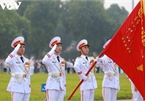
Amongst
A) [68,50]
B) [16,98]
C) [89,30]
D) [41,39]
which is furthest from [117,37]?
[68,50]

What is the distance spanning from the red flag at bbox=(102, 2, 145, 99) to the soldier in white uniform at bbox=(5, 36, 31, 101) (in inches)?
81.3

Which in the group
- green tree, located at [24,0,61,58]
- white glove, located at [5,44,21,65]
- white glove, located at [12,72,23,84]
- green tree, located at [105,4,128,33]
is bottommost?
white glove, located at [12,72,23,84]

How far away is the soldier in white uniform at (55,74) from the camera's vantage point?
40.7 ft

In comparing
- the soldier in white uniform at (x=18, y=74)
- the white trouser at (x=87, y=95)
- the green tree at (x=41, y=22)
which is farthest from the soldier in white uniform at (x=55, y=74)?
the green tree at (x=41, y=22)

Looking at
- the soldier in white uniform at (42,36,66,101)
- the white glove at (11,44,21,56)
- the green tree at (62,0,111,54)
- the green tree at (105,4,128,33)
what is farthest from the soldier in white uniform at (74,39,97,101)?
the green tree at (105,4,128,33)

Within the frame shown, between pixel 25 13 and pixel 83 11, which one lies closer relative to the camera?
pixel 25 13

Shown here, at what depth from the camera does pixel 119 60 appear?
38.9 feet

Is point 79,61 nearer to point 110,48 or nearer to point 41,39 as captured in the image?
point 110,48

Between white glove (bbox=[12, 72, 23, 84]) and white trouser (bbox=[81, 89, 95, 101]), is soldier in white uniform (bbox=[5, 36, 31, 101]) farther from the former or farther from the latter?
white trouser (bbox=[81, 89, 95, 101])

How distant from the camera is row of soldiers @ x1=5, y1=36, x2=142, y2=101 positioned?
473 inches

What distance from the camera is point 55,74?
1251 cm

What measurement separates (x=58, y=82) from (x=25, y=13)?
55.4 m

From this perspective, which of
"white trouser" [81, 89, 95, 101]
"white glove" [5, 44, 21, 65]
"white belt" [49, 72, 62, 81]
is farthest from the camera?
"white trouser" [81, 89, 95, 101]

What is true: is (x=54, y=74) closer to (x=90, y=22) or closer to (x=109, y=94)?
(x=109, y=94)
